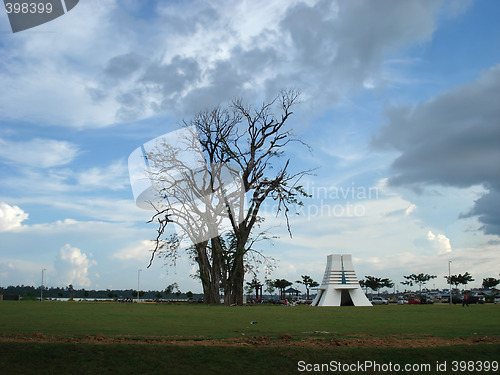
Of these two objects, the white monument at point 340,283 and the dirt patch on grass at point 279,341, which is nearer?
the dirt patch on grass at point 279,341

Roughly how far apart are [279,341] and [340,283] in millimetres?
41147

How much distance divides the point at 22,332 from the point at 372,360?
409 inches

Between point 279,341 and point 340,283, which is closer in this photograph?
point 279,341

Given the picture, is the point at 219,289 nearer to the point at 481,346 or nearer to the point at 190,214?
the point at 190,214

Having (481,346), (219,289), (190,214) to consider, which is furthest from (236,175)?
(481,346)

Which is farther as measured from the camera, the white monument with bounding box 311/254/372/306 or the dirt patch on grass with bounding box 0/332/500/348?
the white monument with bounding box 311/254/372/306

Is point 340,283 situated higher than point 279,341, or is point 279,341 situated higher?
point 279,341

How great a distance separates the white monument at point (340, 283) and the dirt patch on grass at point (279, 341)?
38.8m

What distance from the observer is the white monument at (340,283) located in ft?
177

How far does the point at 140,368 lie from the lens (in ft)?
38.0

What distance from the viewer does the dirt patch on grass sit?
13625 mm

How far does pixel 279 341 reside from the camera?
48.1 ft

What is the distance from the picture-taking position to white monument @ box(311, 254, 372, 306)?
177 ft

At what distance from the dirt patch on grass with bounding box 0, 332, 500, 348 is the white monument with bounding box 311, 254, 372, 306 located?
38.8m
